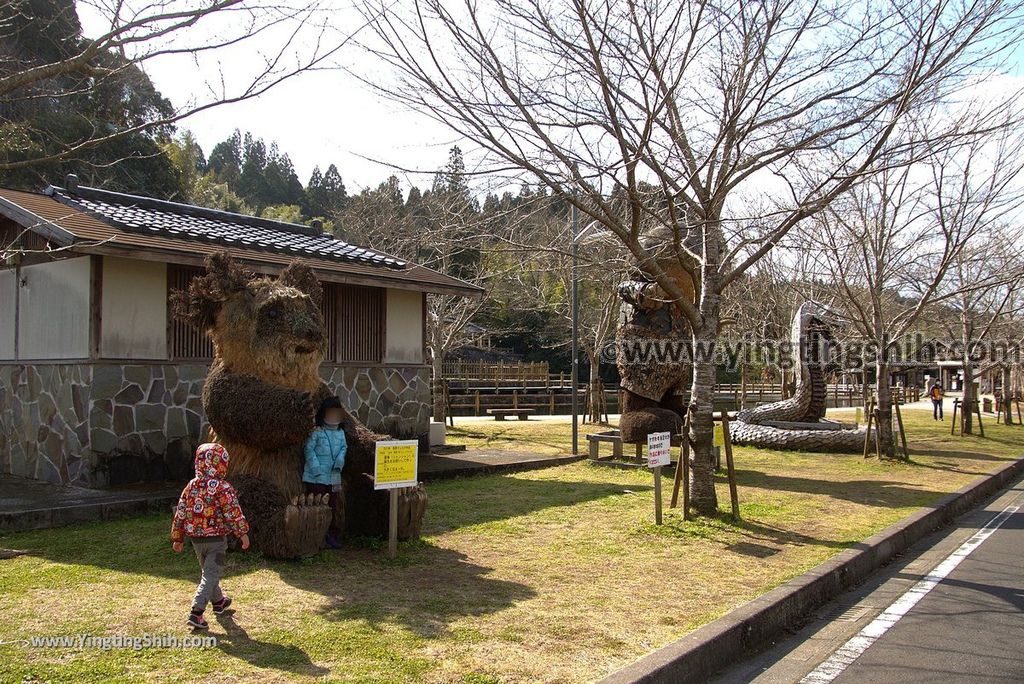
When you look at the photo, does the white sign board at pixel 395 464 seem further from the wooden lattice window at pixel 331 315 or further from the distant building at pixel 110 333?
the wooden lattice window at pixel 331 315

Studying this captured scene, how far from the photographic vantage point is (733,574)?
6.38 meters

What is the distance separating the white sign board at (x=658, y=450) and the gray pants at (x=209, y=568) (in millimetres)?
4585

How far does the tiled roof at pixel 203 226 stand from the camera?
10022 millimetres

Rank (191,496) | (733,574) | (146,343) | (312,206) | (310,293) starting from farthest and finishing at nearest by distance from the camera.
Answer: (312,206) < (146,343) < (310,293) < (733,574) < (191,496)

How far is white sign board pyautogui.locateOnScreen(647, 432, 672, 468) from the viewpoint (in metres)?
8.00

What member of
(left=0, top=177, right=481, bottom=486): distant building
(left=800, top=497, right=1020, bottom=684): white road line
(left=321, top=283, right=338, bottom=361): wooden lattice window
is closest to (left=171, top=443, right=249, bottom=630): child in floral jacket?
(left=800, top=497, right=1020, bottom=684): white road line

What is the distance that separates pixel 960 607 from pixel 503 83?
6052 millimetres

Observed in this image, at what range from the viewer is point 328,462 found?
6.48 m

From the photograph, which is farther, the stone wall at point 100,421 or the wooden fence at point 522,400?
the wooden fence at point 522,400

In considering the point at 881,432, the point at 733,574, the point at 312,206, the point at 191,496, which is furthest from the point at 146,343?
the point at 312,206

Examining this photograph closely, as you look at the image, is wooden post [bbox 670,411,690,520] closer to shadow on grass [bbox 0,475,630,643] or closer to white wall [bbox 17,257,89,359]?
shadow on grass [bbox 0,475,630,643]

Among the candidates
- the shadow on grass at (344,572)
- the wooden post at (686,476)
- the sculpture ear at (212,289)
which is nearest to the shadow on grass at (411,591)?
the shadow on grass at (344,572)

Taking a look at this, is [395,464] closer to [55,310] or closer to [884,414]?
[55,310]

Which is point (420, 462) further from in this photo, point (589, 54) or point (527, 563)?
point (589, 54)
